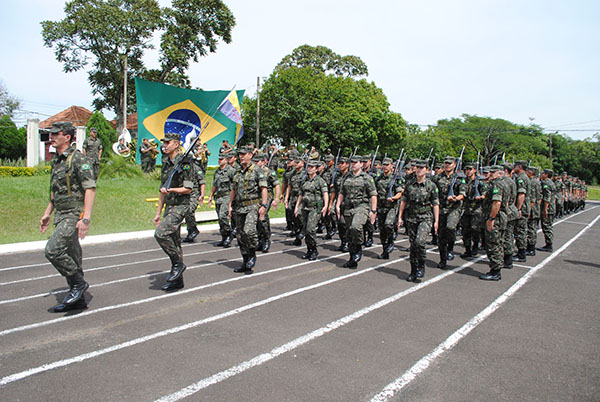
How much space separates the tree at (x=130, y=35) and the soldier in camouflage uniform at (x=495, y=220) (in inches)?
1200

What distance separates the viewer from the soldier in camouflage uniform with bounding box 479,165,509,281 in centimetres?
743

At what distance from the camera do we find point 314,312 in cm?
542

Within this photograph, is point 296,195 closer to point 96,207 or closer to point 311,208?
point 311,208

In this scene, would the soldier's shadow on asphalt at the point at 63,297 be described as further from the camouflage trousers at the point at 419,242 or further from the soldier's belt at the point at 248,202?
the camouflage trousers at the point at 419,242

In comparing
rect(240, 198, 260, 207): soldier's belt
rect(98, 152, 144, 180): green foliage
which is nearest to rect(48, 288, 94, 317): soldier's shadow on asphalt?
rect(240, 198, 260, 207): soldier's belt

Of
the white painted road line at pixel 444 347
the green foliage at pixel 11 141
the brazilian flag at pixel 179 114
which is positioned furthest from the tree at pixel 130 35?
the white painted road line at pixel 444 347

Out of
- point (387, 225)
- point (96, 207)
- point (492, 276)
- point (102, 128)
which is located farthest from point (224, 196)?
point (102, 128)

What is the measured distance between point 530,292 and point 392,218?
10.1 ft

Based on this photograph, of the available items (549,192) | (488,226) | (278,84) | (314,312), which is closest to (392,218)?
(488,226)

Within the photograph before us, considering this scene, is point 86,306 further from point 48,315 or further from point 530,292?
point 530,292

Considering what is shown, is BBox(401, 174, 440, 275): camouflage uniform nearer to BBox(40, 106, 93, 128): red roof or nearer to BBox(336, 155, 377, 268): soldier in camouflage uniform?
BBox(336, 155, 377, 268): soldier in camouflage uniform

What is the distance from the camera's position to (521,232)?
9477 mm

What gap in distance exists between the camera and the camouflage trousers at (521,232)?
9.43 meters

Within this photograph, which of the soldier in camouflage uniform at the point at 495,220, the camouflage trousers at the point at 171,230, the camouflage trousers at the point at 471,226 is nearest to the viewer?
the camouflage trousers at the point at 171,230
